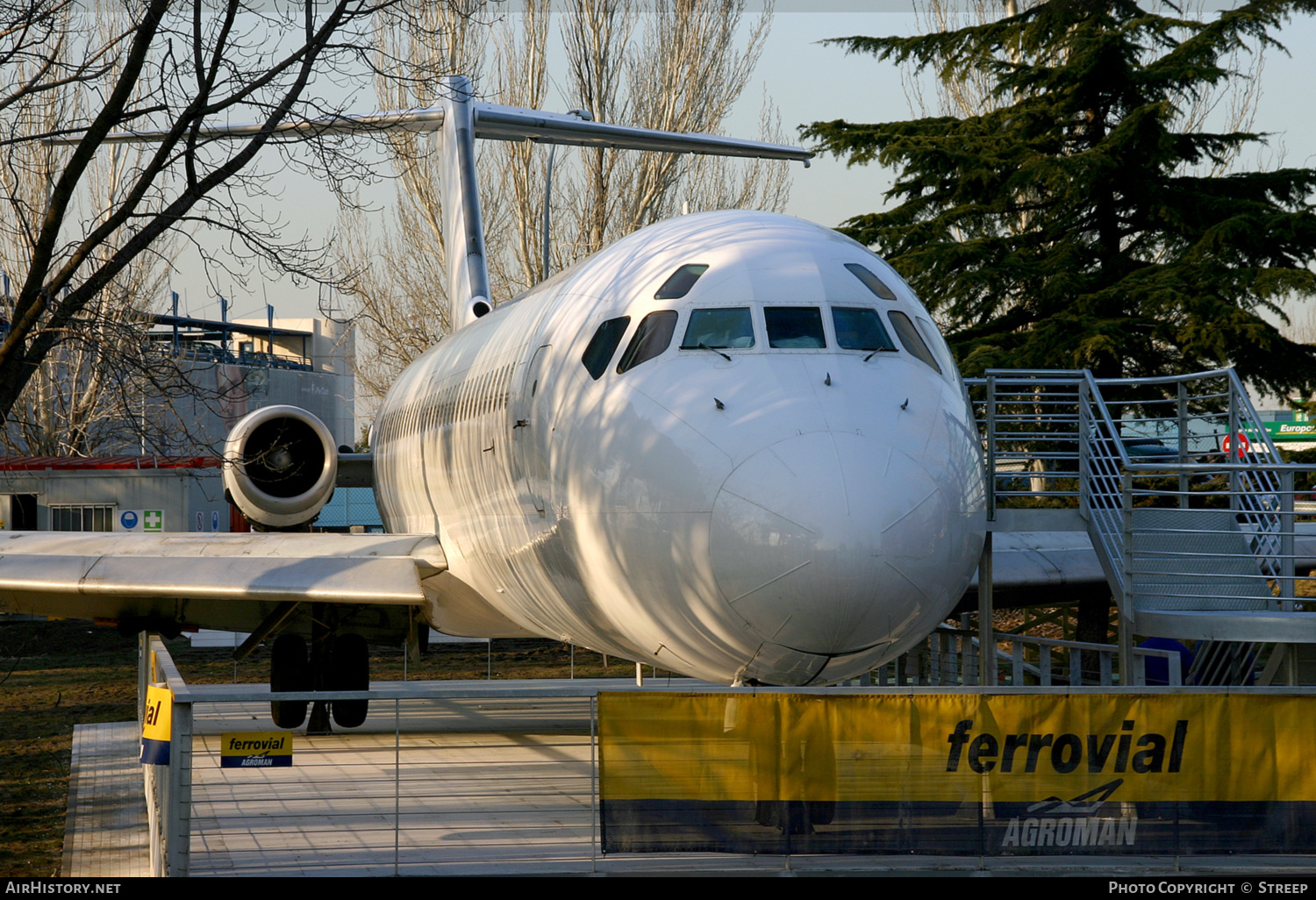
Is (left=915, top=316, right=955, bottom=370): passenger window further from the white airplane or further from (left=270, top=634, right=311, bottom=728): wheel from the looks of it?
(left=270, top=634, right=311, bottom=728): wheel

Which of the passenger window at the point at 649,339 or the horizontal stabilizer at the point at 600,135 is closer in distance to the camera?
the passenger window at the point at 649,339

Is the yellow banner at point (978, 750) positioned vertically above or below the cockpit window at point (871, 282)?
below

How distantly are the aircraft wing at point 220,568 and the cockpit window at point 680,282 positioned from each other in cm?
385

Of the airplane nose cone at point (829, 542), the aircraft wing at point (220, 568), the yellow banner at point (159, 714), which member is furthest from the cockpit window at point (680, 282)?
the aircraft wing at point (220, 568)

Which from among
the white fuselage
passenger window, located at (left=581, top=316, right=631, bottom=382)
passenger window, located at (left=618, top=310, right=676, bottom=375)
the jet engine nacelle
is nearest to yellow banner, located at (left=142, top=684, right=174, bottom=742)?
the white fuselage

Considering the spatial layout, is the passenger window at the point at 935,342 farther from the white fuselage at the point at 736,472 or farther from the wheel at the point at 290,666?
the wheel at the point at 290,666

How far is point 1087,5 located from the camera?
622cm

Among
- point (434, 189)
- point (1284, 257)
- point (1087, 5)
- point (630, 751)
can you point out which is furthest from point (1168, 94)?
point (434, 189)

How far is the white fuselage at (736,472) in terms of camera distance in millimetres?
5703

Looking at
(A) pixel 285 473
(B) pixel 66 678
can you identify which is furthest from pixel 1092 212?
(B) pixel 66 678

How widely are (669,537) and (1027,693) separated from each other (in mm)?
2358

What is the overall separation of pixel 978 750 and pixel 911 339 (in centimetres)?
227

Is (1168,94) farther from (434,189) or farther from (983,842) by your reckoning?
(434,189)

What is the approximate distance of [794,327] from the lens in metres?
6.84
